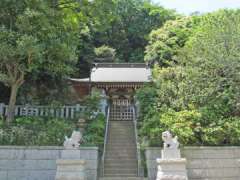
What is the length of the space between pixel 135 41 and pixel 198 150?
2767 centimetres

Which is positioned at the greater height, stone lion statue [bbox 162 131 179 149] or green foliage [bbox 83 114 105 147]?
green foliage [bbox 83 114 105 147]

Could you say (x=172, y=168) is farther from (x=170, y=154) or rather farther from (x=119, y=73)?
(x=119, y=73)

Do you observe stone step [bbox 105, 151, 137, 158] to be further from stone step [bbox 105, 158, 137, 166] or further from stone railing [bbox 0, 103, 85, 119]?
stone railing [bbox 0, 103, 85, 119]

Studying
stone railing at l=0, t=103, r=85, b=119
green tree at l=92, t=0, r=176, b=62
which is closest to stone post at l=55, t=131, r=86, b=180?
stone railing at l=0, t=103, r=85, b=119

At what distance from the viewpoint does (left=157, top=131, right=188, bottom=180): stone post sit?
9.00m

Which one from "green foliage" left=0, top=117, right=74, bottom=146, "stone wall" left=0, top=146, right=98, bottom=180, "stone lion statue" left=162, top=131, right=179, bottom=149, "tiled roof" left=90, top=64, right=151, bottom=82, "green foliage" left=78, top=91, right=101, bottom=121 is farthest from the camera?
"tiled roof" left=90, top=64, right=151, bottom=82

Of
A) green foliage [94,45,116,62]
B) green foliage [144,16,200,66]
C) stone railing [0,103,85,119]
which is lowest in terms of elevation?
stone railing [0,103,85,119]

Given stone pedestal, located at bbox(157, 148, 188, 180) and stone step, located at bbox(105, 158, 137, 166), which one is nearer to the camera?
stone pedestal, located at bbox(157, 148, 188, 180)

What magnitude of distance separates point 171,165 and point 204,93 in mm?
4955

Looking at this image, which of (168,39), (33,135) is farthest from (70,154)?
(168,39)

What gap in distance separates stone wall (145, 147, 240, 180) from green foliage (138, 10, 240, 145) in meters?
0.41

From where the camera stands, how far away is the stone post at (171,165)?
9000 millimetres

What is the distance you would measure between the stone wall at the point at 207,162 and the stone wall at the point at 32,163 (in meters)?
1.88

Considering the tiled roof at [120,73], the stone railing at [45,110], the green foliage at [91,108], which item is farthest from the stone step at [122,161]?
the tiled roof at [120,73]
